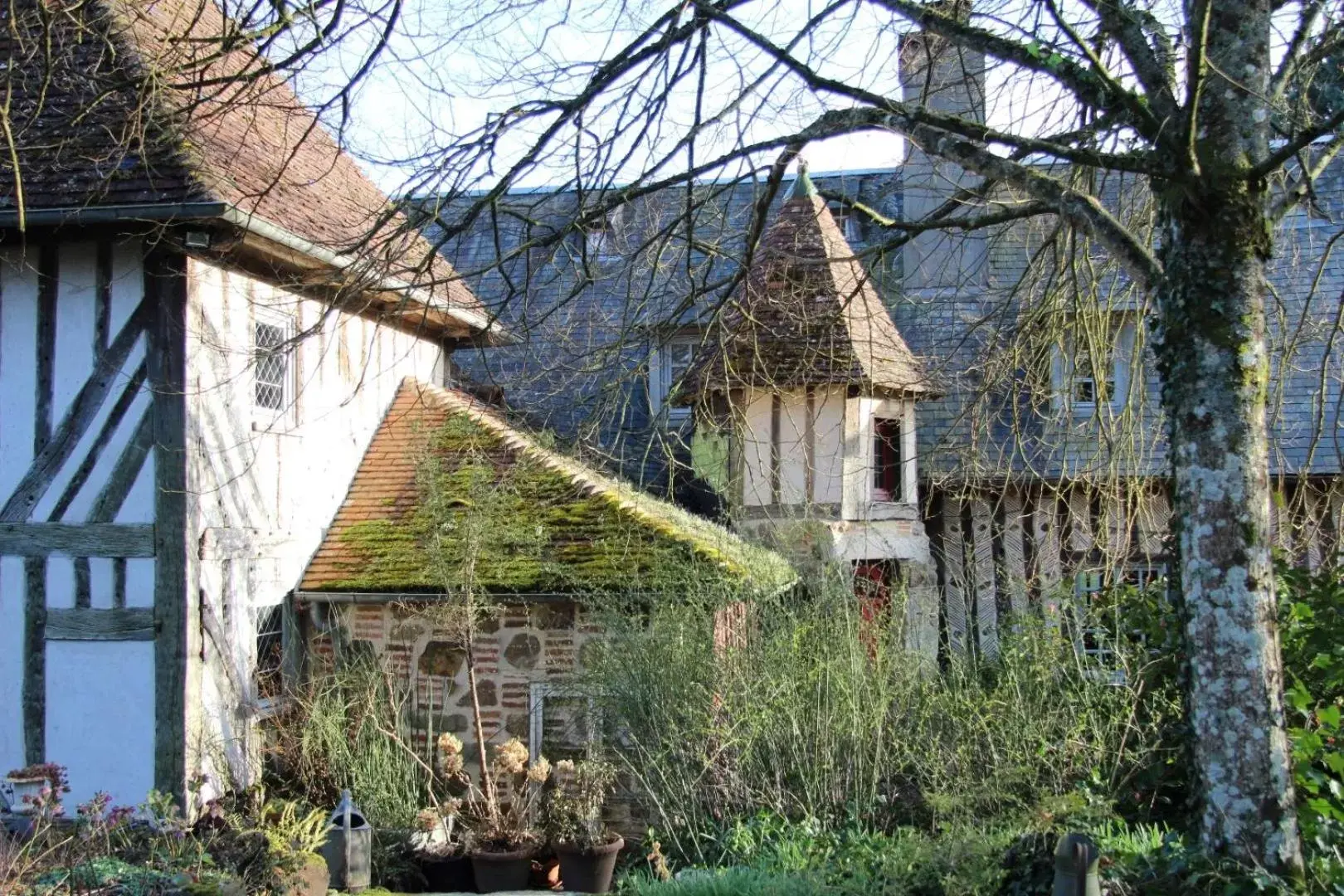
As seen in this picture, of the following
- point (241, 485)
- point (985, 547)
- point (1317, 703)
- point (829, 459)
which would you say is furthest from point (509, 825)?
point (985, 547)

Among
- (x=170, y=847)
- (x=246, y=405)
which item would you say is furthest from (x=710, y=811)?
(x=246, y=405)

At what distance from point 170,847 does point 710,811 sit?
2902 millimetres

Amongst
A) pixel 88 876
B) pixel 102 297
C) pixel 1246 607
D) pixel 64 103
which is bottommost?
pixel 88 876

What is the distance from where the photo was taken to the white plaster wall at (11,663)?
7898 mm

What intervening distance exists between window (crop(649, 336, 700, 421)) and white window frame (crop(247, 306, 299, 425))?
5.39 meters

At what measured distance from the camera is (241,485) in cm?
859

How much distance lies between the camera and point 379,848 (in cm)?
775

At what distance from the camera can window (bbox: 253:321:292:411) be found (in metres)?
9.03

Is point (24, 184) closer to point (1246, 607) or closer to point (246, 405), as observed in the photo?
point (246, 405)

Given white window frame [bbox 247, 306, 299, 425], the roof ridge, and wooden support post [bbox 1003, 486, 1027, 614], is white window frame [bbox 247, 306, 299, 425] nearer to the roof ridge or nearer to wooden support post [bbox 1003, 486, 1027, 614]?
the roof ridge

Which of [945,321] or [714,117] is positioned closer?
[714,117]

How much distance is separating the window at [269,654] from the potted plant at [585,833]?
2.42m

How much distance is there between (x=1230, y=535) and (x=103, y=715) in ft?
22.9

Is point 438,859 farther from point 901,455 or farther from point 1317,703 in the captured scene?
point 901,455
